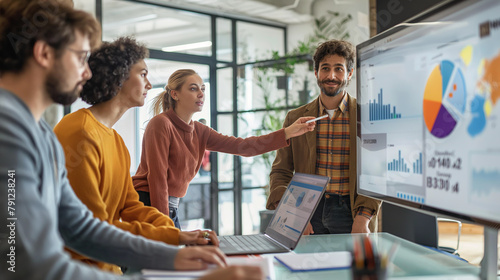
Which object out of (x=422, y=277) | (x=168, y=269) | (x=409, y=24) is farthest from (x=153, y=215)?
(x=409, y=24)

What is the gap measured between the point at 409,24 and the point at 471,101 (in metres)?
0.36

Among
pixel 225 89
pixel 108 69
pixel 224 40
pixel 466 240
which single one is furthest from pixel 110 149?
pixel 466 240

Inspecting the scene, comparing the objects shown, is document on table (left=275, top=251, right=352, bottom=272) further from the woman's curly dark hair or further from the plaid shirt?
the woman's curly dark hair

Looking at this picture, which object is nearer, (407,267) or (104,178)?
(407,267)

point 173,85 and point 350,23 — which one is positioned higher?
point 350,23

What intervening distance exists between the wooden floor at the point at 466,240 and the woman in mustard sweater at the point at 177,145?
333 cm

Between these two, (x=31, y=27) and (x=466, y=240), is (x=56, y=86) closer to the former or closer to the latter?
(x=31, y=27)

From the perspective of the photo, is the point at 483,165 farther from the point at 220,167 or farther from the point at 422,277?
the point at 220,167

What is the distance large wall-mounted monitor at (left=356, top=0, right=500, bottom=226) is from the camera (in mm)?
907

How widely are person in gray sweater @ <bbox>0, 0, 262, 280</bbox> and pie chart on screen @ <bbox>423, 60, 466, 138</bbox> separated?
0.56 metres

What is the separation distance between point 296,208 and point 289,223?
54 millimetres

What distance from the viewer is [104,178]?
57.7 inches

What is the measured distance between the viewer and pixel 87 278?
0.74 metres

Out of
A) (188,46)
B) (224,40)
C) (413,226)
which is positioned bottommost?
(413,226)
